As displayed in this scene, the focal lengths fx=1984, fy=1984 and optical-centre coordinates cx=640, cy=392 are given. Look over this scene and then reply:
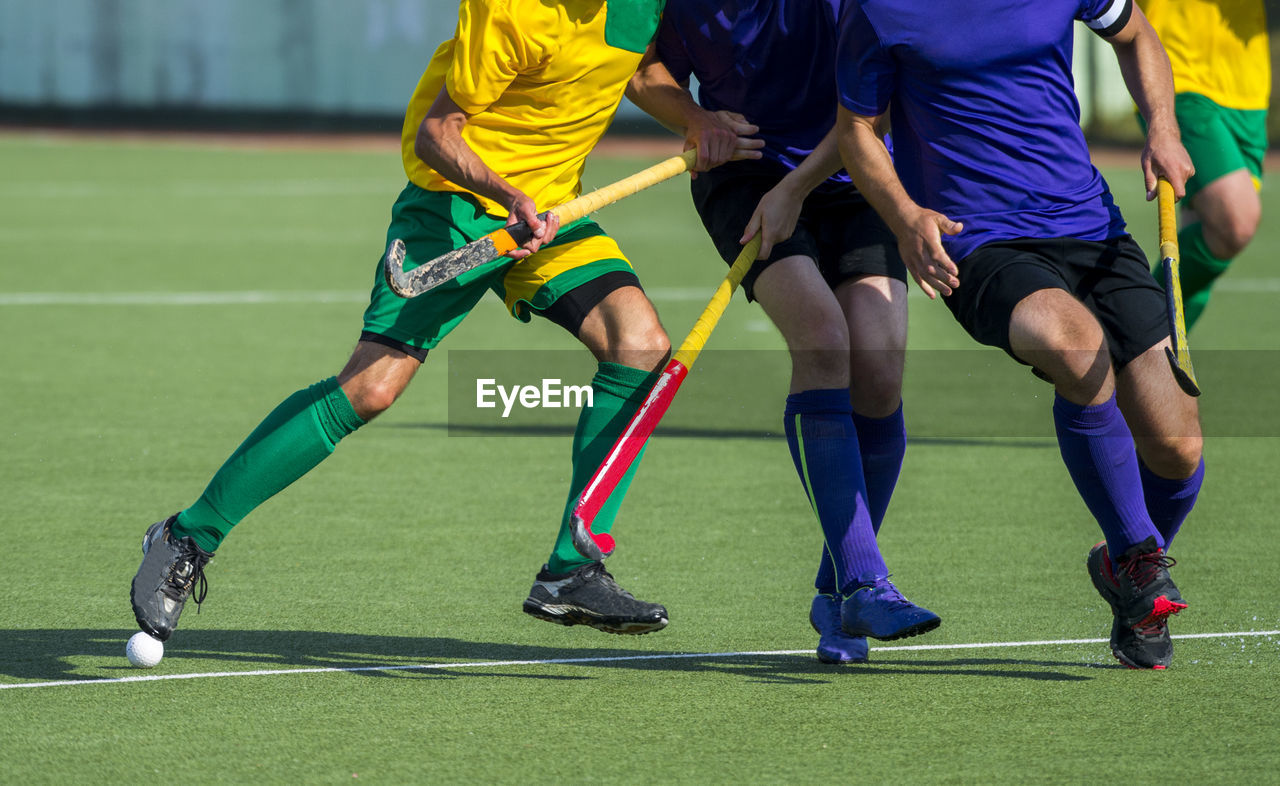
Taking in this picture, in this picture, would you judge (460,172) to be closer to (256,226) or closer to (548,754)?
(548,754)

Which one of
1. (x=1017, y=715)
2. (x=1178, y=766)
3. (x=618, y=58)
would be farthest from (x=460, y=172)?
(x=1178, y=766)

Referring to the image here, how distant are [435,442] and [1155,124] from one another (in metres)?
3.71

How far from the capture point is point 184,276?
1327cm

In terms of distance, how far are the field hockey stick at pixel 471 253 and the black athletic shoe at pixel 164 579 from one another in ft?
2.64

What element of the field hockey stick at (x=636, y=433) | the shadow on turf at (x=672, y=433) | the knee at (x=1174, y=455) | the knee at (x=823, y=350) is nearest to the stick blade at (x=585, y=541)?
the field hockey stick at (x=636, y=433)

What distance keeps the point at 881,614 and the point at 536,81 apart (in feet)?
4.96

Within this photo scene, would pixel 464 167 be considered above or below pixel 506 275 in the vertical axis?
above

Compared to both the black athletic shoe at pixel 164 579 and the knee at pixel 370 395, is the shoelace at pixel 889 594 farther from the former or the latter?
the black athletic shoe at pixel 164 579

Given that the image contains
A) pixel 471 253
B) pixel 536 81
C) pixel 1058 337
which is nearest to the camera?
pixel 1058 337

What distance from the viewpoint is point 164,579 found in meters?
4.59

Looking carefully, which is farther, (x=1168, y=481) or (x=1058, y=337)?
(x=1168, y=481)

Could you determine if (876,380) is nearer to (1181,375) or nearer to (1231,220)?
(1181,375)

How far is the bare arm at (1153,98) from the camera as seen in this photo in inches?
183

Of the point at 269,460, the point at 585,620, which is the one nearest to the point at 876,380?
the point at 585,620
